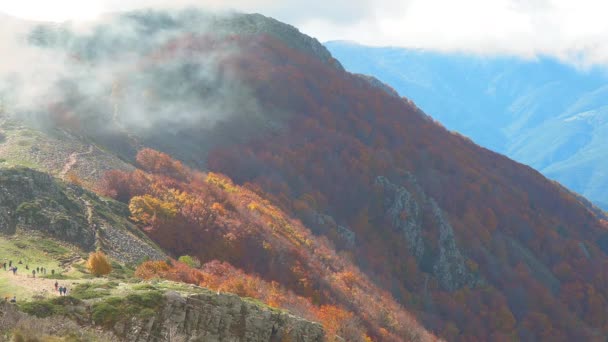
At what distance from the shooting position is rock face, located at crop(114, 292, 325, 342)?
2177 centimetres

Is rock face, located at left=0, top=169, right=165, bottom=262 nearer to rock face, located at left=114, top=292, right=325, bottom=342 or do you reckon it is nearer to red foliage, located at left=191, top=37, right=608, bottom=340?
rock face, located at left=114, top=292, right=325, bottom=342

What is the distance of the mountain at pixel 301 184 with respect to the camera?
161ft

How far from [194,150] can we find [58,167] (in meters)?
35.7

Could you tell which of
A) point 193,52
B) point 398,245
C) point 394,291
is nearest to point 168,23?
point 193,52

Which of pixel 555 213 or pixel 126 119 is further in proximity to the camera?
pixel 555 213

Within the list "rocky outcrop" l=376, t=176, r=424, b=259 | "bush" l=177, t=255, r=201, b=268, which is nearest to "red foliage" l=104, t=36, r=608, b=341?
"rocky outcrop" l=376, t=176, r=424, b=259

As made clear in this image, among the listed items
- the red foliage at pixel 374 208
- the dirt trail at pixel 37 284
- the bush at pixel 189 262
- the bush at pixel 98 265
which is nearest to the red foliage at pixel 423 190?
the red foliage at pixel 374 208

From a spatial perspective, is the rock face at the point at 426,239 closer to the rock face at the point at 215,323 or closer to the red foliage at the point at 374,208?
the red foliage at the point at 374,208

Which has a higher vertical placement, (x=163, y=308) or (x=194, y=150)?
(x=194, y=150)

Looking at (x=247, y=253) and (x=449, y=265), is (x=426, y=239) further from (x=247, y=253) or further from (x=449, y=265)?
(x=247, y=253)

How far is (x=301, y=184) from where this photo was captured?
305 ft

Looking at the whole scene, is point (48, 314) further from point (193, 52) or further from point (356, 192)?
point (193, 52)

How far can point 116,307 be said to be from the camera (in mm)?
21594

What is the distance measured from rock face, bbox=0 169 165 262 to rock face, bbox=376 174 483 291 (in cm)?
6172
